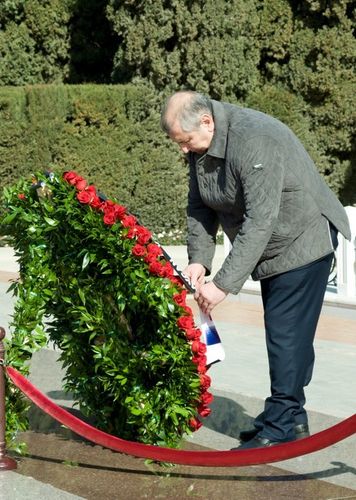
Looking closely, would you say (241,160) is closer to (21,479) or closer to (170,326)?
(170,326)

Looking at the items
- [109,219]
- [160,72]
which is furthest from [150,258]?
[160,72]

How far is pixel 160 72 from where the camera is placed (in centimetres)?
1869

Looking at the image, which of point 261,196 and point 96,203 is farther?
point 96,203

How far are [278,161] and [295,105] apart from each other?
53.1 feet

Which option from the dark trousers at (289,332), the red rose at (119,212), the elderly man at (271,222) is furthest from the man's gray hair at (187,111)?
the dark trousers at (289,332)

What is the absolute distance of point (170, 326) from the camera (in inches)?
173

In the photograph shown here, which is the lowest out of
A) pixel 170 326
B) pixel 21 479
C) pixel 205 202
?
pixel 21 479

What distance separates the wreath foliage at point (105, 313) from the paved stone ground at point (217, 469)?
183 millimetres

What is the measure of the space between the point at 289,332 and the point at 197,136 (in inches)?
37.0

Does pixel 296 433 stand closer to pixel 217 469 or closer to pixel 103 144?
pixel 217 469

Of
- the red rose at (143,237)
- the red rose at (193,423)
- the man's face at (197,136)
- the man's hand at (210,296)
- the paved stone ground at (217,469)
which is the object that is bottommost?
the paved stone ground at (217,469)

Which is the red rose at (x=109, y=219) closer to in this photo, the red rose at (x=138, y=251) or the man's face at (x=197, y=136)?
the red rose at (x=138, y=251)

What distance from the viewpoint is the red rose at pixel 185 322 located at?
4355 mm

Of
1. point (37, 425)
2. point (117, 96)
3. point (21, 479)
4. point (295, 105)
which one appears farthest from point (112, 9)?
point (21, 479)
